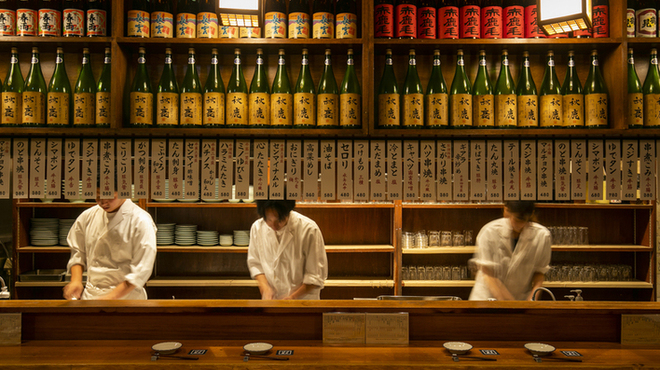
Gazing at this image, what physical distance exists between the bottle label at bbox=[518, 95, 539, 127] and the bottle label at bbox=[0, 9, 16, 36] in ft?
8.55

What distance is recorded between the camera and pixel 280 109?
87.0 inches

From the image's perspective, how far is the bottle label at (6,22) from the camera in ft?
7.36

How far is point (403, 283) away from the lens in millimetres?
4020

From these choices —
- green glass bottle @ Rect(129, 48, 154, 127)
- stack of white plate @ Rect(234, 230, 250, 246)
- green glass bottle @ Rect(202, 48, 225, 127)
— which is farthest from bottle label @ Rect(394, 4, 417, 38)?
stack of white plate @ Rect(234, 230, 250, 246)

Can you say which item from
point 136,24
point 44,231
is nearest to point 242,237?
point 44,231

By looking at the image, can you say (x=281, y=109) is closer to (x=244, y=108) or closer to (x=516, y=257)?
(x=244, y=108)

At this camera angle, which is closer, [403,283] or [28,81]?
[28,81]

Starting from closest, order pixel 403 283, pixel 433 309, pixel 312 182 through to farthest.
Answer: pixel 433 309, pixel 312 182, pixel 403 283

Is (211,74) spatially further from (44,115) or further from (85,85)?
(44,115)

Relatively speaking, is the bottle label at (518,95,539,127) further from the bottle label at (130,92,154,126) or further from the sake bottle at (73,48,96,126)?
the sake bottle at (73,48,96,126)

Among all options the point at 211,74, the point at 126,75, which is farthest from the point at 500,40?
the point at 126,75

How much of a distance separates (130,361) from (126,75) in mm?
1391

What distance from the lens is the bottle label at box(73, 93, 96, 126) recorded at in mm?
2203

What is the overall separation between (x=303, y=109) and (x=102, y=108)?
0.99 meters
